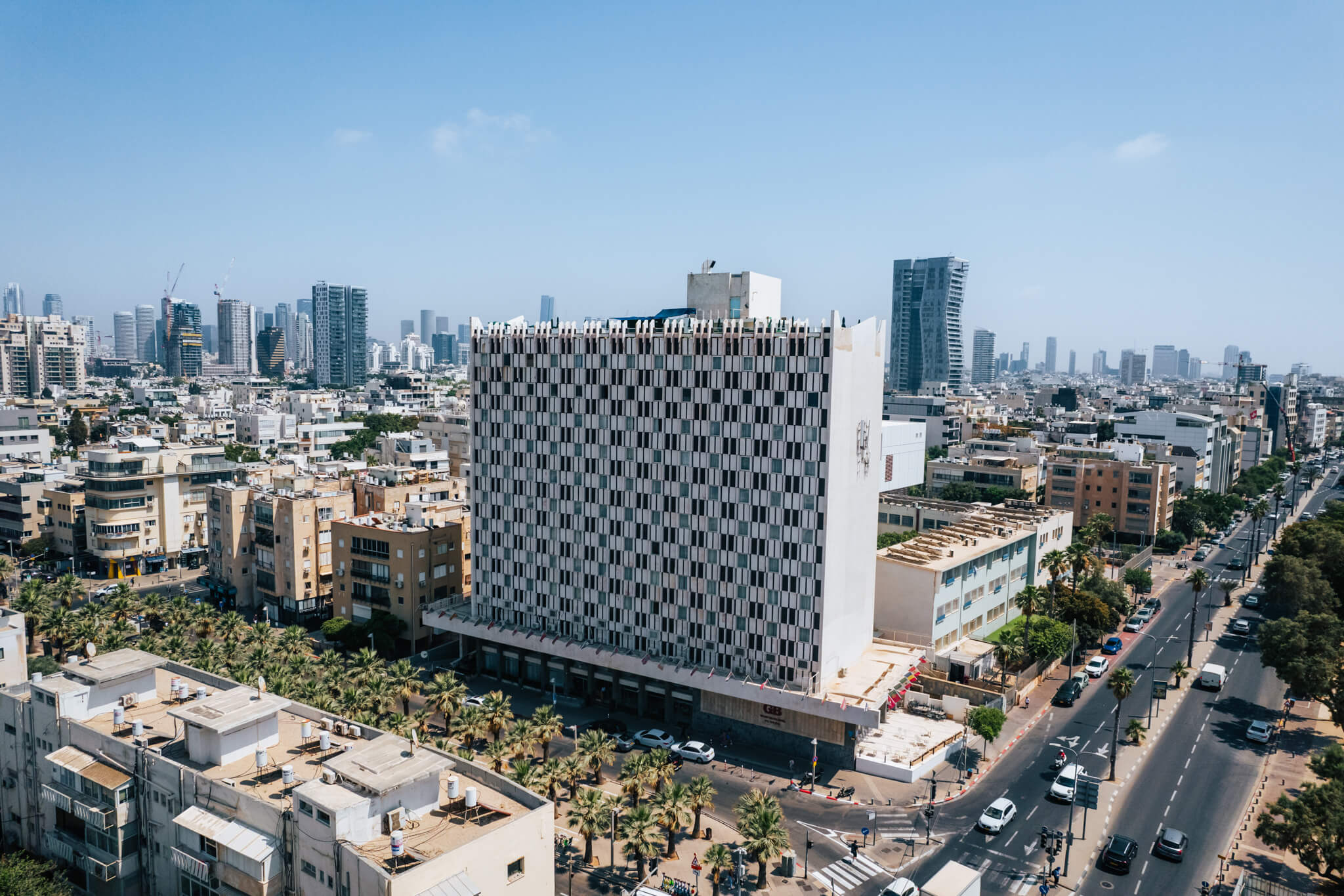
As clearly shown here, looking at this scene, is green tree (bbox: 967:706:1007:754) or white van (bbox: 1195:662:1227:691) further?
white van (bbox: 1195:662:1227:691)

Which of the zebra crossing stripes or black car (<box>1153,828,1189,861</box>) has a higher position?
black car (<box>1153,828,1189,861</box>)

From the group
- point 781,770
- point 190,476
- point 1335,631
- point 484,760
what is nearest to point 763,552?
point 781,770

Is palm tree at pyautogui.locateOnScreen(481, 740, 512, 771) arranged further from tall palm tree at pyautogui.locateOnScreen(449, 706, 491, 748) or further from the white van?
the white van

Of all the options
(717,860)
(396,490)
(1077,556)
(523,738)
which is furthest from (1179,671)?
(396,490)

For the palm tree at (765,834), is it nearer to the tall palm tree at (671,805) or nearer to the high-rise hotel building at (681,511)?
the tall palm tree at (671,805)

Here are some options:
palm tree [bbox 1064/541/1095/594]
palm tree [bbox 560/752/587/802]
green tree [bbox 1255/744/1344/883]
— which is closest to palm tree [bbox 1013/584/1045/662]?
palm tree [bbox 1064/541/1095/594]
